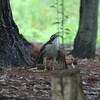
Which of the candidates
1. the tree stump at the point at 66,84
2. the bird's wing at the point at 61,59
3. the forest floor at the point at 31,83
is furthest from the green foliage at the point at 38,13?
the tree stump at the point at 66,84

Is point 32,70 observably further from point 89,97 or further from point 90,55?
point 90,55

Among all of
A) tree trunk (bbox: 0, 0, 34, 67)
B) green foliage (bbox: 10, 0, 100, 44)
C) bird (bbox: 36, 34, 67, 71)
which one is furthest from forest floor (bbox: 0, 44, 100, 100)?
green foliage (bbox: 10, 0, 100, 44)

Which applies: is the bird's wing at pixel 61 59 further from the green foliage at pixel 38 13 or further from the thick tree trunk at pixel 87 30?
the green foliage at pixel 38 13

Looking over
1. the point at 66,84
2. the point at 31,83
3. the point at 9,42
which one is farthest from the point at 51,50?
the point at 66,84

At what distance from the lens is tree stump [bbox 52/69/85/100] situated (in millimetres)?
3912

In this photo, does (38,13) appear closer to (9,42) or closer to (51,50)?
(9,42)

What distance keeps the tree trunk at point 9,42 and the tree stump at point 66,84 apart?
402 centimetres

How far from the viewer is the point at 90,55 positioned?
1047cm

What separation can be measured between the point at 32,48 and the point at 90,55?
2097 mm

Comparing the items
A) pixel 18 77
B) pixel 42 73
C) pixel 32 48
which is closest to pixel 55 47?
pixel 42 73

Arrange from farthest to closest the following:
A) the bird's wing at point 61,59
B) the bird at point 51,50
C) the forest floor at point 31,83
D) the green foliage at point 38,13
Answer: the green foliage at point 38,13
the bird's wing at point 61,59
the bird at point 51,50
the forest floor at point 31,83

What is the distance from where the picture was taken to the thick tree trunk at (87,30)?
1006cm

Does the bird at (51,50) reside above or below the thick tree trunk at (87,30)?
below

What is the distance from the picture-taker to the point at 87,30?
10281 millimetres
